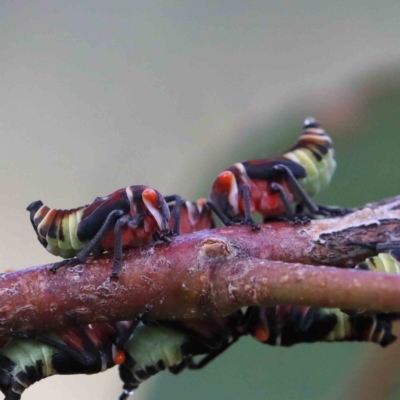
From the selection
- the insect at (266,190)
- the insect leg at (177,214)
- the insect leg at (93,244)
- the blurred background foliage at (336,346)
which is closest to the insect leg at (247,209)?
the insect at (266,190)

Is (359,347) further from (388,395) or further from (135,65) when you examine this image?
(135,65)

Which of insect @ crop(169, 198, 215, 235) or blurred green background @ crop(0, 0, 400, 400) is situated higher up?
blurred green background @ crop(0, 0, 400, 400)

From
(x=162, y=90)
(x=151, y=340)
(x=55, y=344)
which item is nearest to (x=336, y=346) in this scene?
(x=151, y=340)

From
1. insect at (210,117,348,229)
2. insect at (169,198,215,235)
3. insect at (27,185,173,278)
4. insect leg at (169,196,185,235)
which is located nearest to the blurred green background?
insect at (210,117,348,229)

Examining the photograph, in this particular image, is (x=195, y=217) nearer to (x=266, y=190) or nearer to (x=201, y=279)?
(x=266, y=190)

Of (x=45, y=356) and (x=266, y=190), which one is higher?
(x=266, y=190)

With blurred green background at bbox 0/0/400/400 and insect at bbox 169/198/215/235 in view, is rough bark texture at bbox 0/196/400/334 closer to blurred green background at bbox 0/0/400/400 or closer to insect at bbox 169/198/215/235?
insect at bbox 169/198/215/235

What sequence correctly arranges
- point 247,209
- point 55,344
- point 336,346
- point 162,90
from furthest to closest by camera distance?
point 162,90, point 336,346, point 247,209, point 55,344
